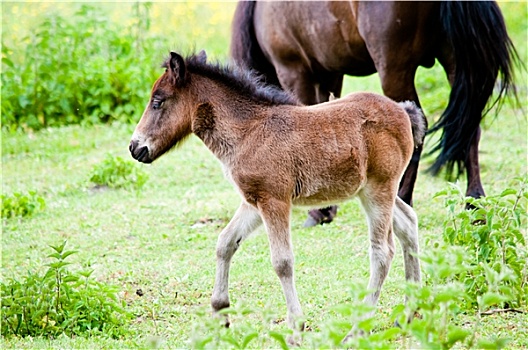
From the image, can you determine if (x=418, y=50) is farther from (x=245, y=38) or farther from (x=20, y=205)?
(x=20, y=205)

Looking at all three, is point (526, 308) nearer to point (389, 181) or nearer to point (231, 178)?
point (389, 181)

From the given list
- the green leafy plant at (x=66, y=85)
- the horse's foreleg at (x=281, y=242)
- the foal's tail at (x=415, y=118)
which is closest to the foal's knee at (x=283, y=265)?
the horse's foreleg at (x=281, y=242)

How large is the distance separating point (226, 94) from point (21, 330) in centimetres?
187

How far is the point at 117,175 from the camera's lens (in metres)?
9.14

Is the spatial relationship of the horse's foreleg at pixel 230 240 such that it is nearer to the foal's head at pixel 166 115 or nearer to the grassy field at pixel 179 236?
the grassy field at pixel 179 236

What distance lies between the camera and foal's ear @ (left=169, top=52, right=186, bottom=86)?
14.6ft

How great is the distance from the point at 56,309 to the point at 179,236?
2.56m

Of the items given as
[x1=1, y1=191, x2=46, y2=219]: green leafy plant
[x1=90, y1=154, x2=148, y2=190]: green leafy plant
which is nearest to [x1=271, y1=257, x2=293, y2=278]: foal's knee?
[x1=1, y1=191, x2=46, y2=219]: green leafy plant

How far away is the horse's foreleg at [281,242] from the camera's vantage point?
418 centimetres

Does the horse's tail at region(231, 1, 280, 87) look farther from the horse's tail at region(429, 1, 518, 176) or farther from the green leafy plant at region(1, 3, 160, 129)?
the green leafy plant at region(1, 3, 160, 129)

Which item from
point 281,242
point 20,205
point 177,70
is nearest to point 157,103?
point 177,70

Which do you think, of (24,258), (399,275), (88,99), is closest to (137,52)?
(88,99)

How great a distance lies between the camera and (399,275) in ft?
18.3

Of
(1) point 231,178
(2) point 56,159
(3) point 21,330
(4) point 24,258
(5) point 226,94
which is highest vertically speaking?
(5) point 226,94
